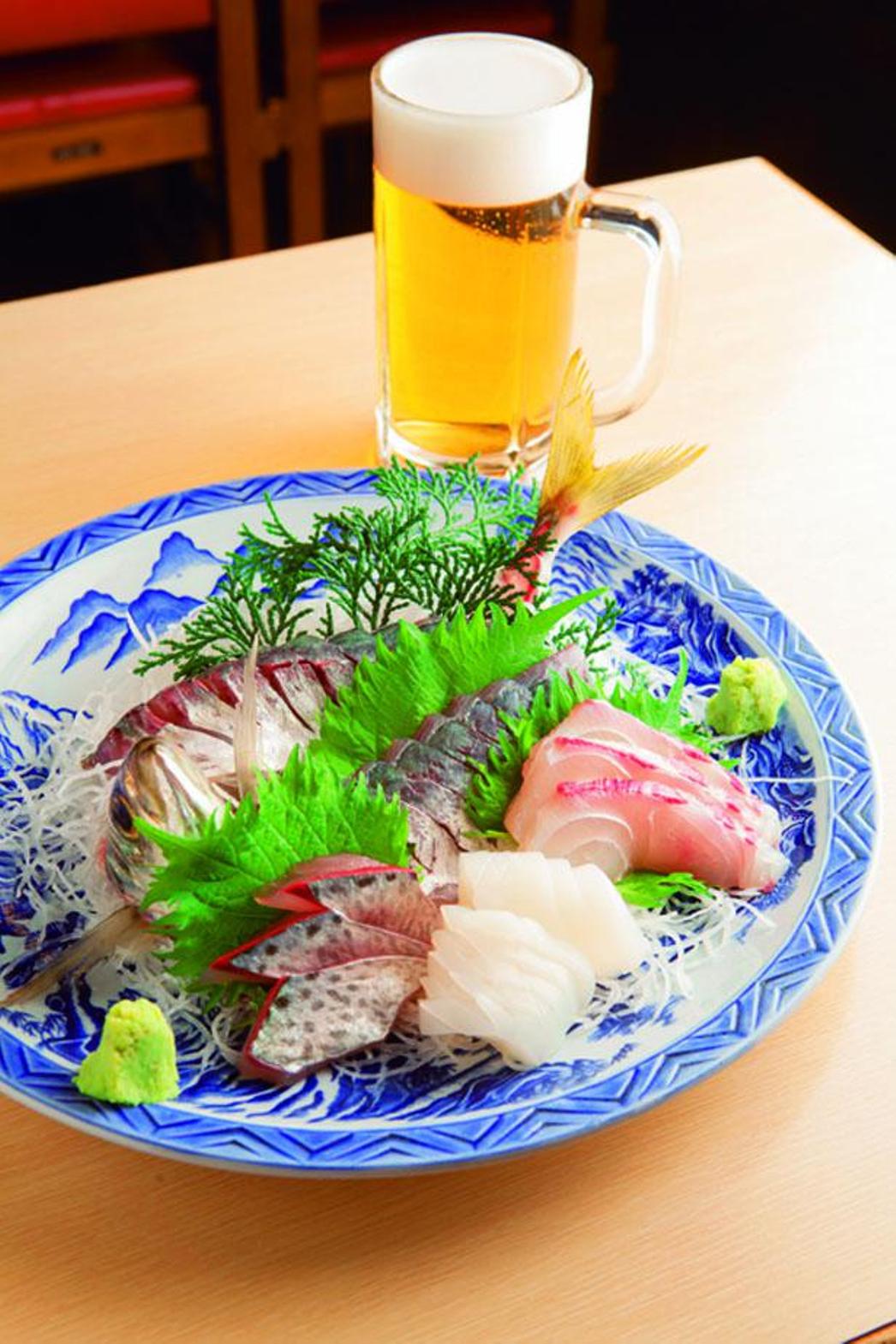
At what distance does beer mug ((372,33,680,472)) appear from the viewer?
1.31m

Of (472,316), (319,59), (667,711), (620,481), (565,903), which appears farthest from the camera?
(319,59)


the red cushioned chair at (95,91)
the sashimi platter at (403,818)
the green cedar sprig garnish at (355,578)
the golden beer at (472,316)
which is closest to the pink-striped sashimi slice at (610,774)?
the sashimi platter at (403,818)

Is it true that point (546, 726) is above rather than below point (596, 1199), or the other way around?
above

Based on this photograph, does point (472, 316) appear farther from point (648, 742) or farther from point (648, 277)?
point (648, 742)

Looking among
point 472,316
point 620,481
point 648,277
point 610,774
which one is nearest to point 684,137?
point 648,277

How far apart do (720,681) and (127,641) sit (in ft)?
1.60

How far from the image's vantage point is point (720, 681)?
1.20 meters

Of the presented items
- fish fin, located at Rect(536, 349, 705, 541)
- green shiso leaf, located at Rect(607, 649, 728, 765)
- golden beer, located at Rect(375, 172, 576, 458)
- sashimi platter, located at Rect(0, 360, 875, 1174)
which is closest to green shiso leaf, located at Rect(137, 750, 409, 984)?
sashimi platter, located at Rect(0, 360, 875, 1174)

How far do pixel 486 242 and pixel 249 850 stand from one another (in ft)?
2.12

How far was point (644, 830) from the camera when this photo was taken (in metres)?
1.02

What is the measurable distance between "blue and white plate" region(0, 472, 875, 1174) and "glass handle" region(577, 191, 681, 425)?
0.15 metres

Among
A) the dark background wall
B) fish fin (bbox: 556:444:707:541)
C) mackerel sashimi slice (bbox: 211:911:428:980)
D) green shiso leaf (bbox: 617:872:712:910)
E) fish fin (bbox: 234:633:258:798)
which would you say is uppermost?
fish fin (bbox: 556:444:707:541)

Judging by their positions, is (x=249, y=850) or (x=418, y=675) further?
(x=418, y=675)

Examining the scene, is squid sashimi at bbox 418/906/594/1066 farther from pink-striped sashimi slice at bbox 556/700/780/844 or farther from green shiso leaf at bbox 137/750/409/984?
pink-striped sashimi slice at bbox 556/700/780/844
